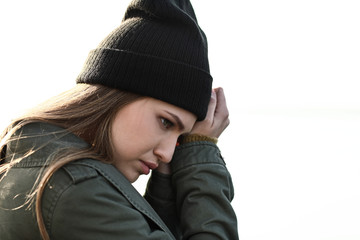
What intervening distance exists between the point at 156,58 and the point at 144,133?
26 centimetres

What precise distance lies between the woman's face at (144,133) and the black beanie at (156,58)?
0.14 ft

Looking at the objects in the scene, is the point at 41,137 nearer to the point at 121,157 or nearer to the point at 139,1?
the point at 121,157

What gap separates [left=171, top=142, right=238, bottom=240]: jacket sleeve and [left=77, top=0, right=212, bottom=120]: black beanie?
0.16 metres

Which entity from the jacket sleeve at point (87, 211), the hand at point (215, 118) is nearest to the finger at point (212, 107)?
the hand at point (215, 118)

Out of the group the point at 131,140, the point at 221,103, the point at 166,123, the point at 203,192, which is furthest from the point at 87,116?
the point at 221,103

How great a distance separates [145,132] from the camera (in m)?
1.78

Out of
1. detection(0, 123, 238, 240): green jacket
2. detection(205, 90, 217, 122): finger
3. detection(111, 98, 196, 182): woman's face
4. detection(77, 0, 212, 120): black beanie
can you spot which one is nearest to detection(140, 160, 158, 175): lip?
detection(111, 98, 196, 182): woman's face

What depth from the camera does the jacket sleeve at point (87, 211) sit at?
59.6 inches

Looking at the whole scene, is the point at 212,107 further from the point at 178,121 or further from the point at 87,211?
the point at 87,211

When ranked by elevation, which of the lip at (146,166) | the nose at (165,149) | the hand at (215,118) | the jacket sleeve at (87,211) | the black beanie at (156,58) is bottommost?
the jacket sleeve at (87,211)

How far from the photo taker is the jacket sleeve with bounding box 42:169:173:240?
59.6 inches

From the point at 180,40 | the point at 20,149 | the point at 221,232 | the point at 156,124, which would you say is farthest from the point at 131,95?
the point at 221,232

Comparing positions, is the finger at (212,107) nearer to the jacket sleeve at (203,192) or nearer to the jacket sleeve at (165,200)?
the jacket sleeve at (203,192)

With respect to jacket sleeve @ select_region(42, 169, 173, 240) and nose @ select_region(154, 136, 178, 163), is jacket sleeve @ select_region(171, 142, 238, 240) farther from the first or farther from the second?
jacket sleeve @ select_region(42, 169, 173, 240)
